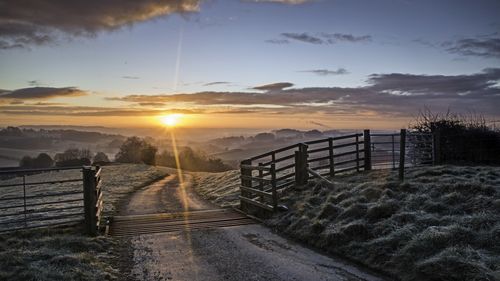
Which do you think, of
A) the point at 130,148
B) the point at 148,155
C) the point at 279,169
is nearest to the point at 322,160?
the point at 279,169

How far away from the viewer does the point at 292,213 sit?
12367mm

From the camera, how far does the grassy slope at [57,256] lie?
7359mm

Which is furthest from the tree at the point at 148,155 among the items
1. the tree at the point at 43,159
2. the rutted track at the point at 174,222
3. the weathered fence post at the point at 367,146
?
the rutted track at the point at 174,222

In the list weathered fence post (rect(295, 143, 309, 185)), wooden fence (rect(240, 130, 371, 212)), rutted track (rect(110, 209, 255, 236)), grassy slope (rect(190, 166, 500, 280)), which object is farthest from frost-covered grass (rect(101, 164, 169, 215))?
grassy slope (rect(190, 166, 500, 280))

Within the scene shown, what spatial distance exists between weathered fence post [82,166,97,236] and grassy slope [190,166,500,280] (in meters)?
5.03

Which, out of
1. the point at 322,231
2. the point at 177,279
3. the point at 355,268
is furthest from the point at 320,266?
the point at 177,279

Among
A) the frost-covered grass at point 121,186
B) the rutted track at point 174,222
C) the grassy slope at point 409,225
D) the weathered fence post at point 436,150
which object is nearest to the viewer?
the grassy slope at point 409,225

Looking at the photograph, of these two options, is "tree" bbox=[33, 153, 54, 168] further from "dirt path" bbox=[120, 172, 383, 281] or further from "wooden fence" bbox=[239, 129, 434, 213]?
"dirt path" bbox=[120, 172, 383, 281]

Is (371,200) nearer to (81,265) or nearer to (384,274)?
(384,274)

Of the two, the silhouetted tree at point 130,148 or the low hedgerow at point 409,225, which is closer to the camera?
the low hedgerow at point 409,225

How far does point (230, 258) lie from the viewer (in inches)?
347

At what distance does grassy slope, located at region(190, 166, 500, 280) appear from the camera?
732cm

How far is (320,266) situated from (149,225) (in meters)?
6.35

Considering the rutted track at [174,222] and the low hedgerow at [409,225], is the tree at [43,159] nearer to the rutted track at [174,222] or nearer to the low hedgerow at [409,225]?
the rutted track at [174,222]
